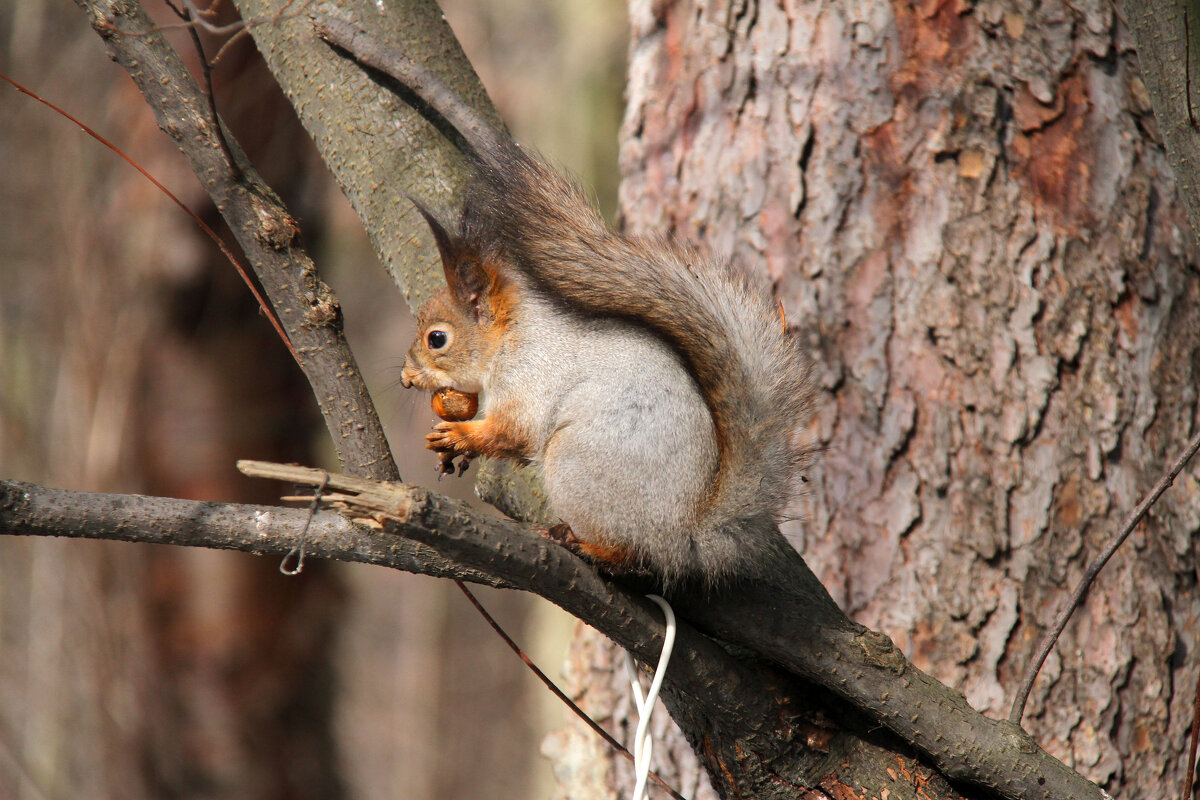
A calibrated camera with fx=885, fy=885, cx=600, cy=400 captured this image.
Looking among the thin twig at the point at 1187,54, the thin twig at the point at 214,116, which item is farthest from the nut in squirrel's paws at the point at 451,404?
the thin twig at the point at 1187,54

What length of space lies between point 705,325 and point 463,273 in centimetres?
42

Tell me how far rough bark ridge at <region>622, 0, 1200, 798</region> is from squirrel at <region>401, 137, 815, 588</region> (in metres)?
0.61

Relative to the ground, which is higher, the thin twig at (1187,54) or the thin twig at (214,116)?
the thin twig at (1187,54)

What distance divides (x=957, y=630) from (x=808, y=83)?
3.59 ft

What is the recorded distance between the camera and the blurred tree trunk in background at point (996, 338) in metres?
1.60

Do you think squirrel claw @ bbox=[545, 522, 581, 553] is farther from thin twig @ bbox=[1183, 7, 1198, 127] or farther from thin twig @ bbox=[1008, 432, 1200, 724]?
thin twig @ bbox=[1183, 7, 1198, 127]

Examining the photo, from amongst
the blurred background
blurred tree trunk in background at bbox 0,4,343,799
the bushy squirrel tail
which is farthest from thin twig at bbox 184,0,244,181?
blurred tree trunk in background at bbox 0,4,343,799

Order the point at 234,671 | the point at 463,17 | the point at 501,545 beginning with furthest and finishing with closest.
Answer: the point at 463,17
the point at 234,671
the point at 501,545

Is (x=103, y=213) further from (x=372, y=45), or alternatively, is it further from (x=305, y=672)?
(x=372, y=45)

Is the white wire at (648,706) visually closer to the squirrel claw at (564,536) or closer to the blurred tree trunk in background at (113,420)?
the squirrel claw at (564,536)

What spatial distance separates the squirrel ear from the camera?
4.20 feet

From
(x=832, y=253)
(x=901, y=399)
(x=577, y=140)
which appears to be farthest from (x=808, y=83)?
(x=577, y=140)

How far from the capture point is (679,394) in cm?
106

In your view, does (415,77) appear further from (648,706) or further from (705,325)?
(648,706)
